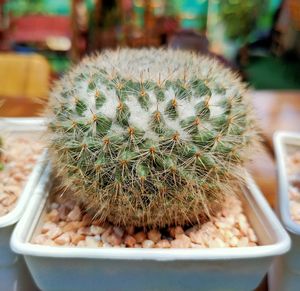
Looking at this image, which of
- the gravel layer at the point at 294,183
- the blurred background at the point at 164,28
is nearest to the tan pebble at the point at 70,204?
the gravel layer at the point at 294,183

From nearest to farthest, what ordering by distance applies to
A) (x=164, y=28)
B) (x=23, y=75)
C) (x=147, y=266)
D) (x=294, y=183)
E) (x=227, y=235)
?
(x=147, y=266), (x=227, y=235), (x=294, y=183), (x=23, y=75), (x=164, y=28)

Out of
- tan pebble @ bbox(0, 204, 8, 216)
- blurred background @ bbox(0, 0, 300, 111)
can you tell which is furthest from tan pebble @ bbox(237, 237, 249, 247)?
blurred background @ bbox(0, 0, 300, 111)

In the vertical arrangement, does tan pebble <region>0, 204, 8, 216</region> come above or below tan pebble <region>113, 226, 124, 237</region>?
above

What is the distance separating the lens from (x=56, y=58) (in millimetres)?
3441

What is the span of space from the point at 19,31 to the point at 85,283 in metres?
3.07

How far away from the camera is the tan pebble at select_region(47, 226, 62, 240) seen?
21.4 inches

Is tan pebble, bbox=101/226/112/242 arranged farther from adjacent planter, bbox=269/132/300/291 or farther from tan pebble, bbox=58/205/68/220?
adjacent planter, bbox=269/132/300/291

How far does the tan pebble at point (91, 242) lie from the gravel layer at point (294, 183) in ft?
0.89

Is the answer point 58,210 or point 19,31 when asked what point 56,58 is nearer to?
point 19,31

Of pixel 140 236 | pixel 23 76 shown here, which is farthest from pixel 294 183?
pixel 23 76

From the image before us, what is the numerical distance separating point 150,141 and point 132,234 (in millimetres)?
150

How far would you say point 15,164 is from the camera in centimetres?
70

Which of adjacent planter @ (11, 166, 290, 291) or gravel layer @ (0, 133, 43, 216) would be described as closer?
adjacent planter @ (11, 166, 290, 291)

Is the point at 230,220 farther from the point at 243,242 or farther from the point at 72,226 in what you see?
the point at 72,226
